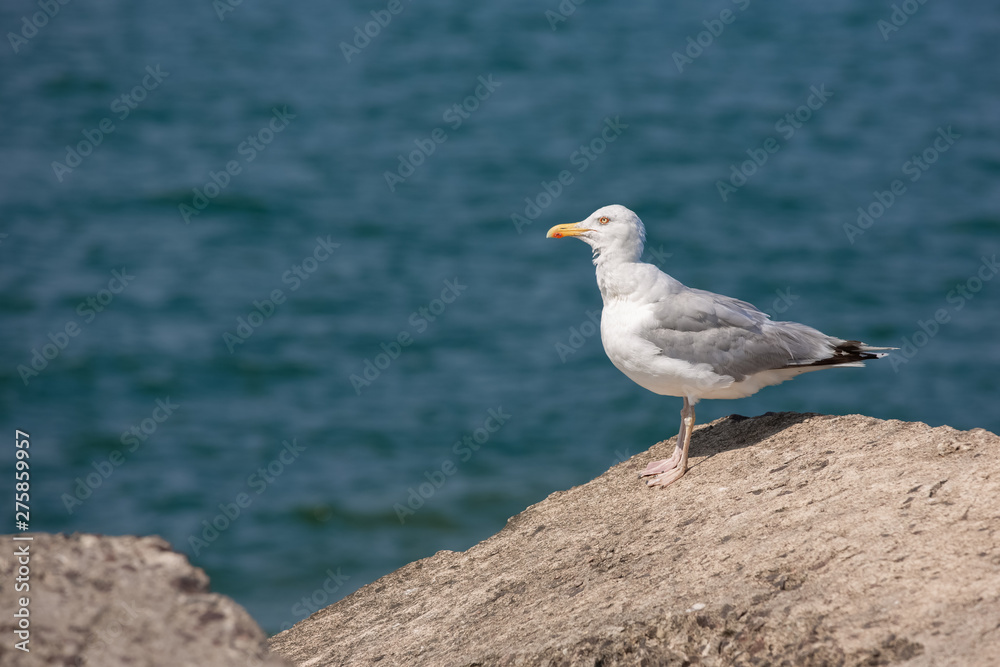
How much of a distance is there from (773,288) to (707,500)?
1747 centimetres

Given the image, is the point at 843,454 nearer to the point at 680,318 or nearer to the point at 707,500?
the point at 707,500
